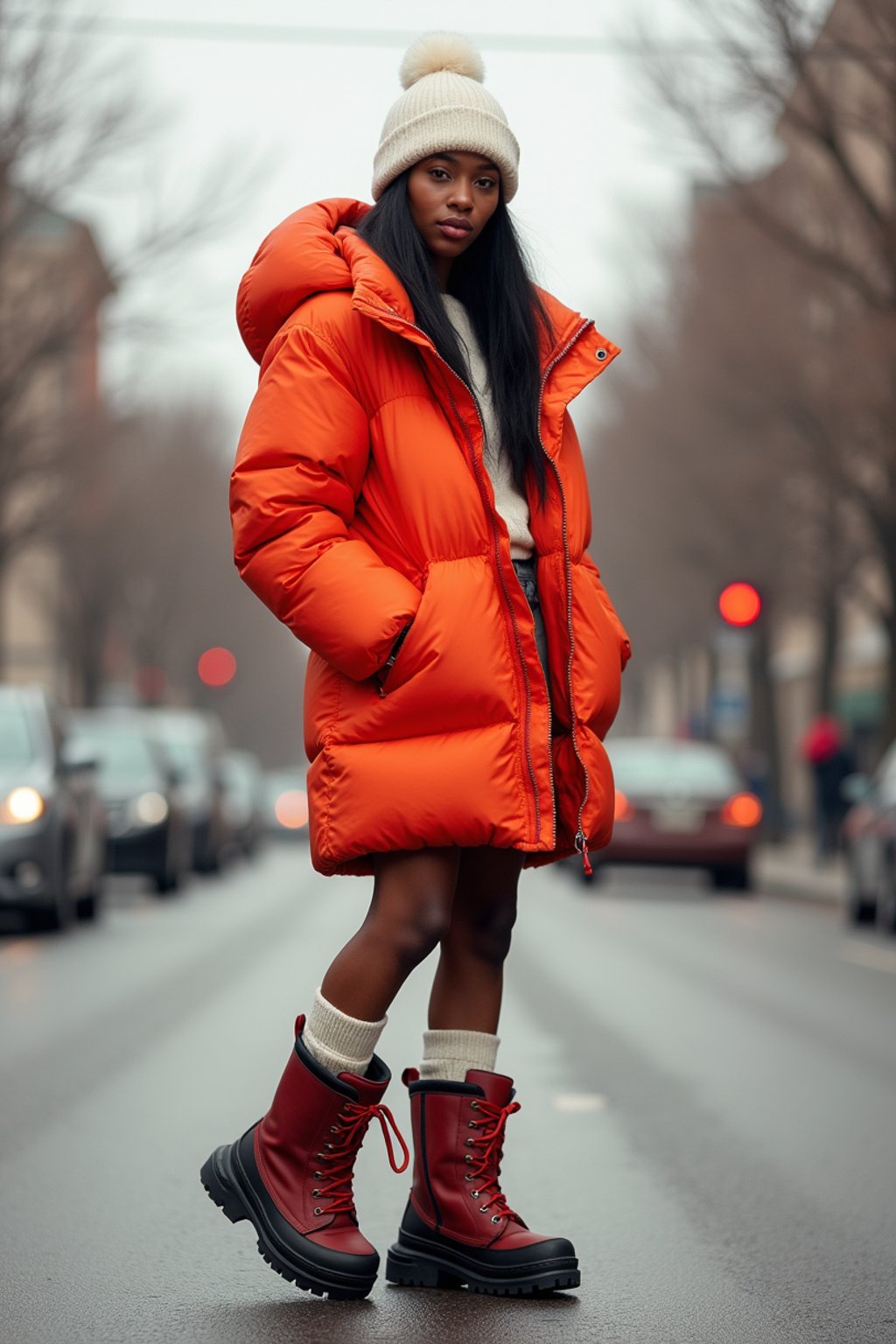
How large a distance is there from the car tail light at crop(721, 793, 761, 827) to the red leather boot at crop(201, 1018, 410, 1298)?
60.0 feet

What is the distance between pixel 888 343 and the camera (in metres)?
23.0

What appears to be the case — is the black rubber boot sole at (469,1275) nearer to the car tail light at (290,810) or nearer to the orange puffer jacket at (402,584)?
the orange puffer jacket at (402,584)

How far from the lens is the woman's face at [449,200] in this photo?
4246 mm

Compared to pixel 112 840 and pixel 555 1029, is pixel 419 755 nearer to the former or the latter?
pixel 555 1029

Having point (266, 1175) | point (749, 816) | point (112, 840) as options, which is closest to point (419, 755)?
point (266, 1175)

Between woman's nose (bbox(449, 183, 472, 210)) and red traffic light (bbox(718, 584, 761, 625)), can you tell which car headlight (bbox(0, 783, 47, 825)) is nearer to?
woman's nose (bbox(449, 183, 472, 210))

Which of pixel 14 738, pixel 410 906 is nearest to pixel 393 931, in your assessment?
pixel 410 906

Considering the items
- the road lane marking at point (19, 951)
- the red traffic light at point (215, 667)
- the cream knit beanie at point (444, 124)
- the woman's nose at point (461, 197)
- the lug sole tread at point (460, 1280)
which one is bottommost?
the lug sole tread at point (460, 1280)

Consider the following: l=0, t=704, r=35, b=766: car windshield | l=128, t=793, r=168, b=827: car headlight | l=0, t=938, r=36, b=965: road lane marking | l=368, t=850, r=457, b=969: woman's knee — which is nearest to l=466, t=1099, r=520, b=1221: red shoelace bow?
l=368, t=850, r=457, b=969: woman's knee

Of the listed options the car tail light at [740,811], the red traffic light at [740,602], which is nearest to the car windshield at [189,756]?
the red traffic light at [740,602]

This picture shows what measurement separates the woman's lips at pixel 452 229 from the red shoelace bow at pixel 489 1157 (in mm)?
1505

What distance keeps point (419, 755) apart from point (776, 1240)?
156cm

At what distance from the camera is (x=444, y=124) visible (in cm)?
423

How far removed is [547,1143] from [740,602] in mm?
17820
